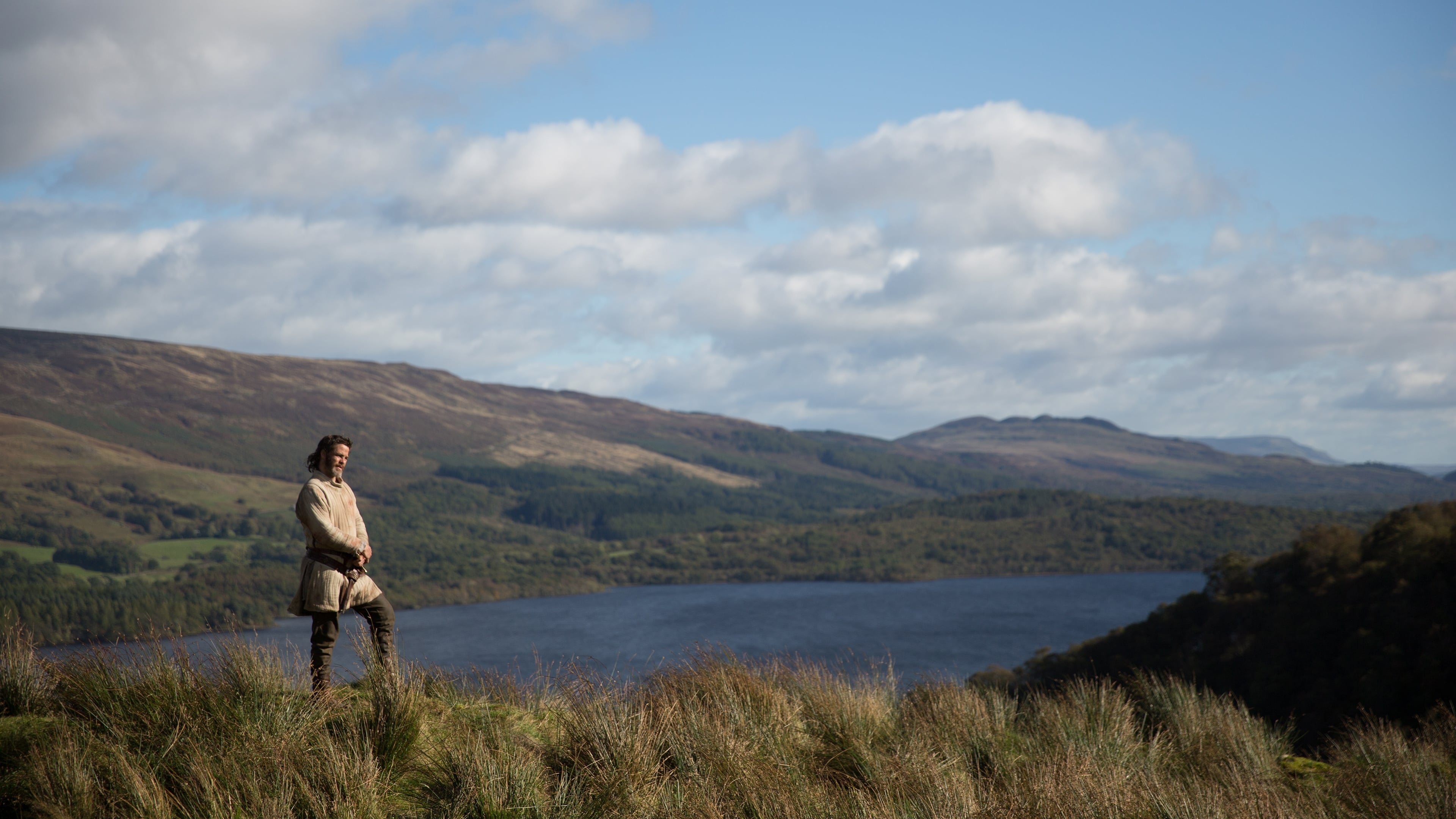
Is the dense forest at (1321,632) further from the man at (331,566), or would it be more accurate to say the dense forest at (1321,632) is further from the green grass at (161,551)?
the green grass at (161,551)

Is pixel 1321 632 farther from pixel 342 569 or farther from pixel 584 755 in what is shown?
pixel 342 569

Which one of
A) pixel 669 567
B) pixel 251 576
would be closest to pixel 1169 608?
pixel 251 576

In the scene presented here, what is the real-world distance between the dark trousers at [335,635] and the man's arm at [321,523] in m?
0.49

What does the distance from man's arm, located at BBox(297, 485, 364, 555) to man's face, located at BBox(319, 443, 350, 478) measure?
216 millimetres

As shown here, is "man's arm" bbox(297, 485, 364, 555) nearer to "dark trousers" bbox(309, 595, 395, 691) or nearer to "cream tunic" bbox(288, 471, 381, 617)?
"cream tunic" bbox(288, 471, 381, 617)

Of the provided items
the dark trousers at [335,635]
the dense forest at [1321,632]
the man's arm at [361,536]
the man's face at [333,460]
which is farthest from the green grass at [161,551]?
the man's face at [333,460]

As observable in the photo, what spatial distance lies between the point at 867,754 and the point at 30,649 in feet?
20.0

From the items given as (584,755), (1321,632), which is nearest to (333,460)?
(584,755)

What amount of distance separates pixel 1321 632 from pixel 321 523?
38.0 meters

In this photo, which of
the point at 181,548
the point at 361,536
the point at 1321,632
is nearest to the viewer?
the point at 361,536

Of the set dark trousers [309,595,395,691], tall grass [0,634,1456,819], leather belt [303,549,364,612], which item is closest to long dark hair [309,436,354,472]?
leather belt [303,549,364,612]

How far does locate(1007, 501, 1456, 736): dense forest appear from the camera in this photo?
2522cm

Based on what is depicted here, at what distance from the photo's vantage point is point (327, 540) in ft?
21.6

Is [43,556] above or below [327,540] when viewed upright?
below
